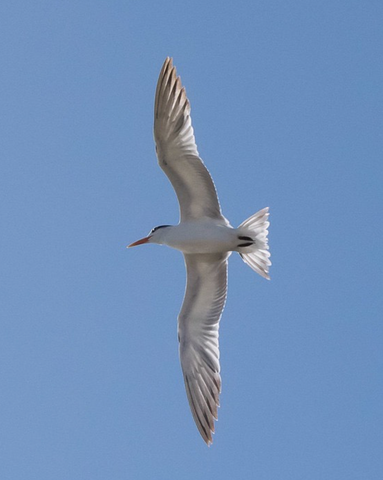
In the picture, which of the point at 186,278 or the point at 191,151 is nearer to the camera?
the point at 191,151

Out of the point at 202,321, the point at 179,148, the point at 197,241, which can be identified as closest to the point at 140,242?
the point at 197,241

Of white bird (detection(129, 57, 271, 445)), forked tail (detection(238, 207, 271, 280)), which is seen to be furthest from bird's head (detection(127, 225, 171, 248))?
forked tail (detection(238, 207, 271, 280))

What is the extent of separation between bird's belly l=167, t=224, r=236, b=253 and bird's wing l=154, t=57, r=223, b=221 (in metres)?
0.24

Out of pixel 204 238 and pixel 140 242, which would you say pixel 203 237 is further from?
pixel 140 242

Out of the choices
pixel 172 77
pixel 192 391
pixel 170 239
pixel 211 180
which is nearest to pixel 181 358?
pixel 192 391

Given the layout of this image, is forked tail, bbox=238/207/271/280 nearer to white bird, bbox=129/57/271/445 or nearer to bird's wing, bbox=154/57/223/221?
white bird, bbox=129/57/271/445

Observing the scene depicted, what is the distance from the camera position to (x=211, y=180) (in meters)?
11.9

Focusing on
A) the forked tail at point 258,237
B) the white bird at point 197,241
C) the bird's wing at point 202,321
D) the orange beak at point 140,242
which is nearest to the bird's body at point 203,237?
the white bird at point 197,241

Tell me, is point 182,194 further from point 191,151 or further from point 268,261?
point 268,261

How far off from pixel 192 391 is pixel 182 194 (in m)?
2.40

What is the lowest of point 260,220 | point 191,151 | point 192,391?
point 192,391

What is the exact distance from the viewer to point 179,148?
1180cm

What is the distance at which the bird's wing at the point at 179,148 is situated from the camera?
11.7m

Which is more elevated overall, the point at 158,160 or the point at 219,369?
the point at 158,160
